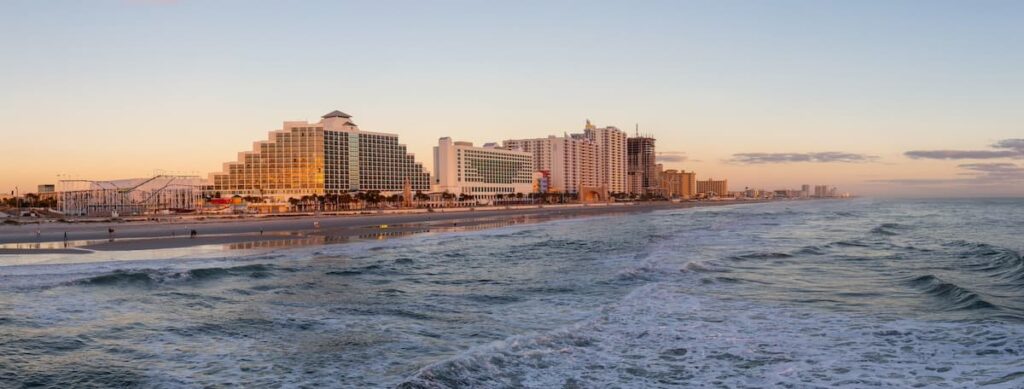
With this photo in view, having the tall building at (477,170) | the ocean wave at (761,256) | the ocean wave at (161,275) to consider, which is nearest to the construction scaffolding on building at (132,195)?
the tall building at (477,170)

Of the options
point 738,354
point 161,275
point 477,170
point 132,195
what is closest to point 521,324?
point 738,354

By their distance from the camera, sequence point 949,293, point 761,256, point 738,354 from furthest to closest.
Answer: point 761,256 → point 949,293 → point 738,354

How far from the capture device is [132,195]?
365 ft

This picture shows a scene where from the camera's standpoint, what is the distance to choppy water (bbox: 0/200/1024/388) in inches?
355

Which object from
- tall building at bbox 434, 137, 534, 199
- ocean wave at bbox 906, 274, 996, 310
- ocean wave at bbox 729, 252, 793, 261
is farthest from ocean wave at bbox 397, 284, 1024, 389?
tall building at bbox 434, 137, 534, 199

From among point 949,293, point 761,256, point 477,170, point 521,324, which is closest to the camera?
point 521,324

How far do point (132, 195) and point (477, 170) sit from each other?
7813cm

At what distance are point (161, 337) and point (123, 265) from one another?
47.3 ft

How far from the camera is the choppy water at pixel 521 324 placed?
9.01 meters

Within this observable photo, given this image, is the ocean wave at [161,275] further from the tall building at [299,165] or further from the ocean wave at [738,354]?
the tall building at [299,165]

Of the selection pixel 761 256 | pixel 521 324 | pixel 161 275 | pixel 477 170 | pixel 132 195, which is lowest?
A: pixel 761 256

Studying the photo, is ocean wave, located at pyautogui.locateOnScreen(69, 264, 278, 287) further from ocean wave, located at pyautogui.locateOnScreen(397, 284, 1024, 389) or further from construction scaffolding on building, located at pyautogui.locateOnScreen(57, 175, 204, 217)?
construction scaffolding on building, located at pyautogui.locateOnScreen(57, 175, 204, 217)

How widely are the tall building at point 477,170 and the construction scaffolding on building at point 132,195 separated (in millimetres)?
54721

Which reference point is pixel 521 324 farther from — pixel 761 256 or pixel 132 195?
pixel 132 195
